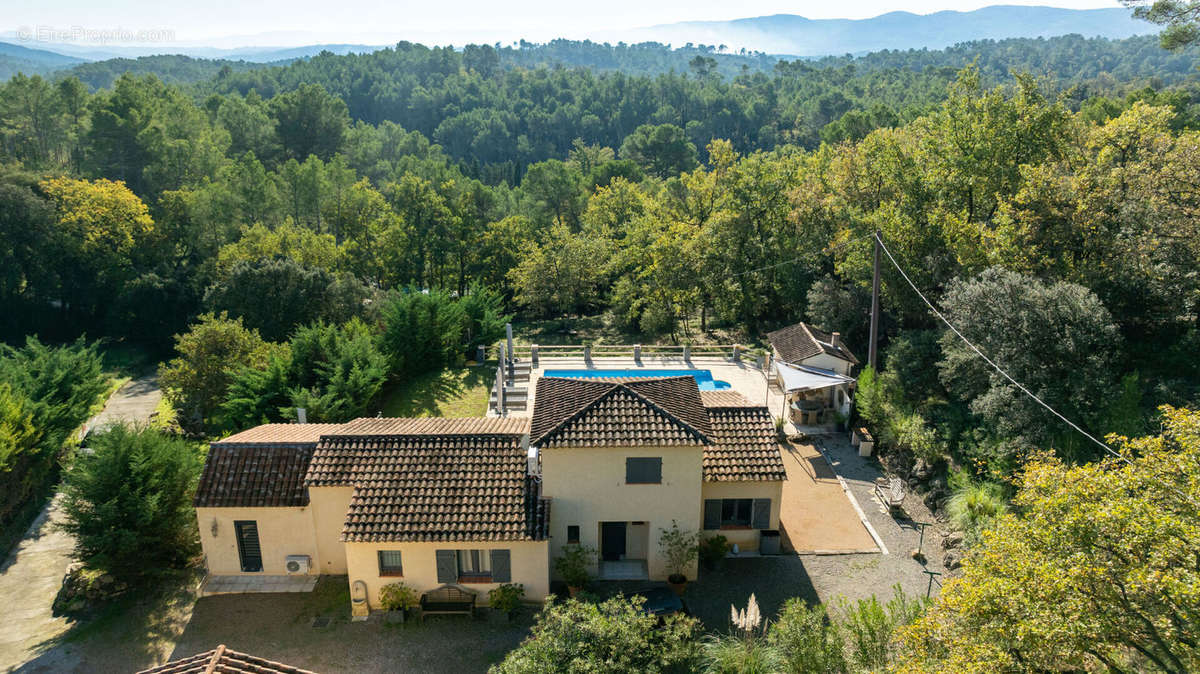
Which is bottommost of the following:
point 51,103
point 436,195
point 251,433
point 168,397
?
point 168,397

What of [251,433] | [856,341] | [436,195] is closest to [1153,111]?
[856,341]

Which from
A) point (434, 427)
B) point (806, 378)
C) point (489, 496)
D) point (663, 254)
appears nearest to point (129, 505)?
point (434, 427)

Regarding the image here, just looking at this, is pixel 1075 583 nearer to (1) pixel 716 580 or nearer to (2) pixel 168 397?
(1) pixel 716 580

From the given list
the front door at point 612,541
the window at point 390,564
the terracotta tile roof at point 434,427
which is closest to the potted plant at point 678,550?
the front door at point 612,541

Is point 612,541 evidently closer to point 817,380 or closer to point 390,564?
point 390,564

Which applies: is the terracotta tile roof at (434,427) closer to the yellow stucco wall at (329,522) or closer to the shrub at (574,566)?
the yellow stucco wall at (329,522)

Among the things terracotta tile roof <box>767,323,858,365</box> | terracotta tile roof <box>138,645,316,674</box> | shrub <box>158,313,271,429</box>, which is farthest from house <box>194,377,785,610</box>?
shrub <box>158,313,271,429</box>
